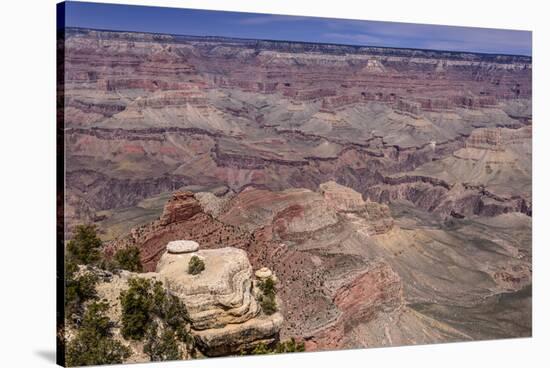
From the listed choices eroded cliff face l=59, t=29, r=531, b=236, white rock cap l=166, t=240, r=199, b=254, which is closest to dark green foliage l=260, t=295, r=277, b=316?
white rock cap l=166, t=240, r=199, b=254

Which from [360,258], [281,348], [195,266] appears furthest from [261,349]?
[360,258]

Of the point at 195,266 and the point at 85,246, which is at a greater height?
the point at 85,246

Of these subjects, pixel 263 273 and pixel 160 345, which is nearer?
pixel 160 345

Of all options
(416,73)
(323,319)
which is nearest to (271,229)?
(323,319)

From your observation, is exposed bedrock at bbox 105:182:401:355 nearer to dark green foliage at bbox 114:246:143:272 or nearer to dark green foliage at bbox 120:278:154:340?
dark green foliage at bbox 114:246:143:272

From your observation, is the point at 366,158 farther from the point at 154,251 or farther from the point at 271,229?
the point at 154,251

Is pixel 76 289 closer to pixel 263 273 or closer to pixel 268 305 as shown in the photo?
pixel 268 305
